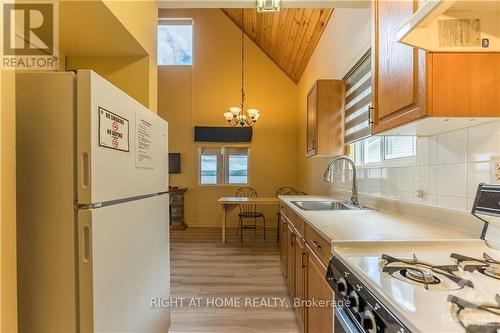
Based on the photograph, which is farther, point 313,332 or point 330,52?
point 330,52

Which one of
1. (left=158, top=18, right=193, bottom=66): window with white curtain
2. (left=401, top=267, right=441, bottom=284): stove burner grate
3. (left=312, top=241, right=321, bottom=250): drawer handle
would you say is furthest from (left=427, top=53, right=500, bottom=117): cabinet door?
(left=158, top=18, right=193, bottom=66): window with white curtain

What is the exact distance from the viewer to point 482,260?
3.05 feet

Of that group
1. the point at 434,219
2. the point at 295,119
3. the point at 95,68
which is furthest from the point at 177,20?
the point at 434,219

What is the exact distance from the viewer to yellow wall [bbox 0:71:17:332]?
0.82 metres

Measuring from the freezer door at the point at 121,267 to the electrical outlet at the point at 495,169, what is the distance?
1.56 m

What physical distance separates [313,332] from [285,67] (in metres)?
5.19

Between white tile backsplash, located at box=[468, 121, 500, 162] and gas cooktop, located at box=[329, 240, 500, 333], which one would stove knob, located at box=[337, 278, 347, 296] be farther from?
white tile backsplash, located at box=[468, 121, 500, 162]

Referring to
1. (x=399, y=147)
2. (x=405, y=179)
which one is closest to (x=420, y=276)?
(x=405, y=179)

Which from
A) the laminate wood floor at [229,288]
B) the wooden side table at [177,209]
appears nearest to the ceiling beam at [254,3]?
the laminate wood floor at [229,288]

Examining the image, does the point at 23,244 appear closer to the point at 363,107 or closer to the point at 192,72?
the point at 363,107

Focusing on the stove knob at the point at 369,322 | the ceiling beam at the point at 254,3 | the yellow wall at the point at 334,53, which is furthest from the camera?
the yellow wall at the point at 334,53

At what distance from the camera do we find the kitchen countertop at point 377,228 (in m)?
1.15

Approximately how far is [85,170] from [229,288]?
86.9 inches

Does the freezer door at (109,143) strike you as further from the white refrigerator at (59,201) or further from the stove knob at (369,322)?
the stove knob at (369,322)
